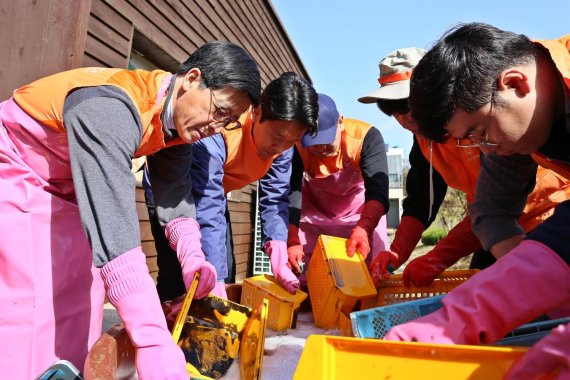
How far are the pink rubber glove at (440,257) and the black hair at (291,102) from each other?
87 cm

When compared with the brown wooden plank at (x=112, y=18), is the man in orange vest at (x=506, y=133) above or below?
below

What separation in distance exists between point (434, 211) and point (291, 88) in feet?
3.81

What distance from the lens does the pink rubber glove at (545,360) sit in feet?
2.30

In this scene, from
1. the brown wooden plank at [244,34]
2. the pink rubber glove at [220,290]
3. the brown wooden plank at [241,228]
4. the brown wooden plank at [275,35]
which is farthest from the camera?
the brown wooden plank at [275,35]

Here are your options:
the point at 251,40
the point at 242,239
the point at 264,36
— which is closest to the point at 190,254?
the point at 242,239

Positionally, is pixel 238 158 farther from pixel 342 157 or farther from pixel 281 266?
pixel 342 157

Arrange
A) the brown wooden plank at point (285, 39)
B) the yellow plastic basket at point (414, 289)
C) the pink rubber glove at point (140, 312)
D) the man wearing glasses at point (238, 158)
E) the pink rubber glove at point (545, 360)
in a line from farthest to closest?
the brown wooden plank at point (285, 39) → the man wearing glasses at point (238, 158) → the yellow plastic basket at point (414, 289) → the pink rubber glove at point (140, 312) → the pink rubber glove at point (545, 360)

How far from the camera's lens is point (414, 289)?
2.01 metres

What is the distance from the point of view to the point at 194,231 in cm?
185

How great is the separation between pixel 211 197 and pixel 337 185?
118 cm

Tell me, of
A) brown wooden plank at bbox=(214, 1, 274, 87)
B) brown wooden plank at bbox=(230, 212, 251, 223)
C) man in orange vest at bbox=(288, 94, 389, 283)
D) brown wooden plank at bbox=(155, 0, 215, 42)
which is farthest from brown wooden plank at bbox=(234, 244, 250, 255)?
man in orange vest at bbox=(288, 94, 389, 283)

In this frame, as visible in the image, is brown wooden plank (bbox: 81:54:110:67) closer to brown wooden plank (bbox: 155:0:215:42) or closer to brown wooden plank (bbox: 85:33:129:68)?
brown wooden plank (bbox: 85:33:129:68)

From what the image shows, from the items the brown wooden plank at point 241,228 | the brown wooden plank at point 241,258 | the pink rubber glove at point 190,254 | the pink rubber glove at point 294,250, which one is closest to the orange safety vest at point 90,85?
the pink rubber glove at point 190,254

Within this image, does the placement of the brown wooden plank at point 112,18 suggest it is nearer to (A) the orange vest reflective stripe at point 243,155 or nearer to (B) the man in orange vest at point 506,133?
(A) the orange vest reflective stripe at point 243,155
